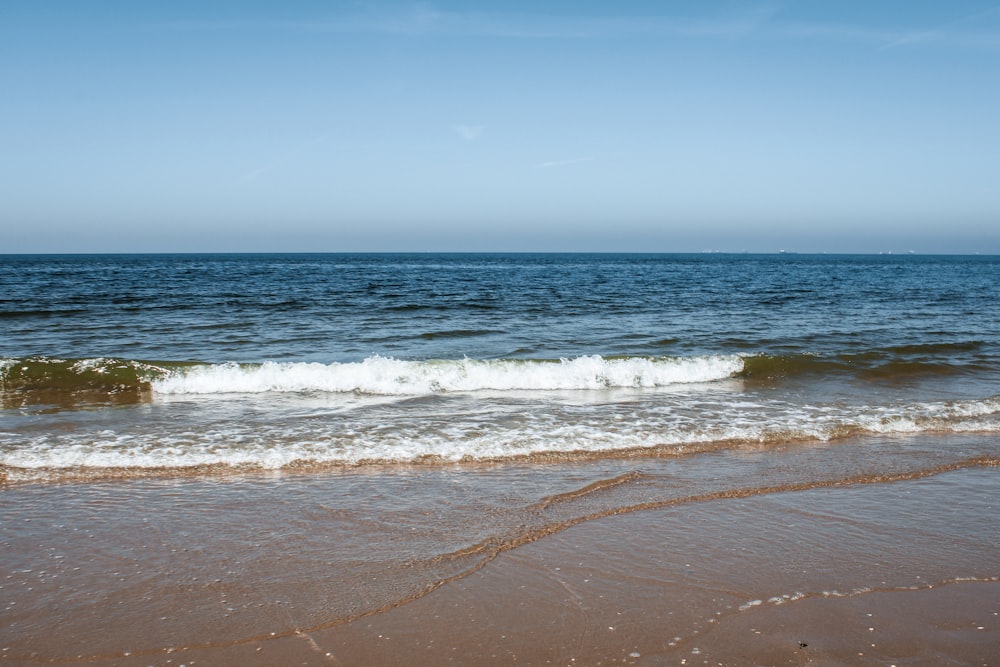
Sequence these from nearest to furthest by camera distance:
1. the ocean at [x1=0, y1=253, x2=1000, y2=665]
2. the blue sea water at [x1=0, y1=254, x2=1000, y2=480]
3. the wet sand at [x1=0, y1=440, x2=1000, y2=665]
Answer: the wet sand at [x1=0, y1=440, x2=1000, y2=665], the ocean at [x1=0, y1=253, x2=1000, y2=665], the blue sea water at [x1=0, y1=254, x2=1000, y2=480]

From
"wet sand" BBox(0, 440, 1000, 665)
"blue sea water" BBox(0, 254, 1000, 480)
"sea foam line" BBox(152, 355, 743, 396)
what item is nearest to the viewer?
"wet sand" BBox(0, 440, 1000, 665)

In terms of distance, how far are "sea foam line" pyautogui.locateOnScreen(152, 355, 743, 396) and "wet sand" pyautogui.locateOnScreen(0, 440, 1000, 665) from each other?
5636 mm

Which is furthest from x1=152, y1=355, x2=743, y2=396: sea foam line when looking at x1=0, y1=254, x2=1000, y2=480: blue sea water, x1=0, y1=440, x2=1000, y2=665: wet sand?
x1=0, y1=440, x2=1000, y2=665: wet sand

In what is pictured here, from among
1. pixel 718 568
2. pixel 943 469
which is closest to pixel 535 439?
pixel 718 568

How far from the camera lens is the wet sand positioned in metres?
3.71

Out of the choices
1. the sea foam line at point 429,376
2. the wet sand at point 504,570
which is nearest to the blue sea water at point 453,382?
the sea foam line at point 429,376

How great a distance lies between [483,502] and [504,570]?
4.77 feet

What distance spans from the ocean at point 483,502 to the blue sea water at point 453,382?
74mm

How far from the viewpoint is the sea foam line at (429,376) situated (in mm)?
12383

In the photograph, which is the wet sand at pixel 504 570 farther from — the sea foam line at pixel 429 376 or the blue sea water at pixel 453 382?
the sea foam line at pixel 429 376

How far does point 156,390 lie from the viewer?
12195mm

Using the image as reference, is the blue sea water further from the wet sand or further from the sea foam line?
the wet sand

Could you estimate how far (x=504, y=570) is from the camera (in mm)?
4648

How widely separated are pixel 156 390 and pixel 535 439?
25.2 feet
